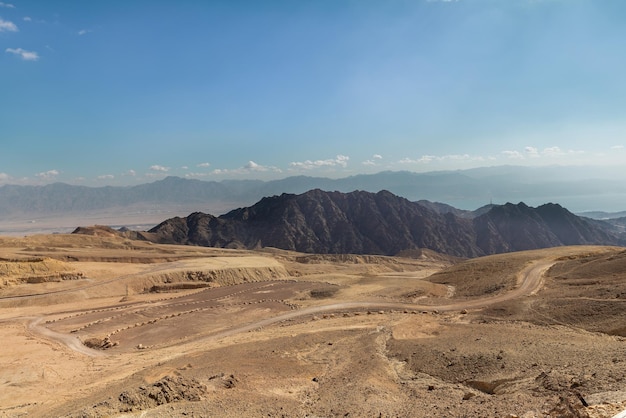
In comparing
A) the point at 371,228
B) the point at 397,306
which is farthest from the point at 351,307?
the point at 371,228

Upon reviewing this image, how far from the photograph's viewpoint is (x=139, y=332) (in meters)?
38.1

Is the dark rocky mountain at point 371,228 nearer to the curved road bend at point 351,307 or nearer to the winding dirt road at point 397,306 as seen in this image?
the curved road bend at point 351,307

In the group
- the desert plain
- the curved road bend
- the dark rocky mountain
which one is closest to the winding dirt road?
the curved road bend

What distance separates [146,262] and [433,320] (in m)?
66.3

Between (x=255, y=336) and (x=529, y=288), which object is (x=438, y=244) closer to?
(x=529, y=288)

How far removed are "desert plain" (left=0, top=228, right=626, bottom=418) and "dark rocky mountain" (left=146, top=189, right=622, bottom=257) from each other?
9965 centimetres

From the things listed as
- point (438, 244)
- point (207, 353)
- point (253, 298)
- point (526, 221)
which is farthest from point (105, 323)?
point (526, 221)

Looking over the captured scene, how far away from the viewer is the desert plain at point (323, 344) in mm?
16484

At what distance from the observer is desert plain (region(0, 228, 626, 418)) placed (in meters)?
16.5

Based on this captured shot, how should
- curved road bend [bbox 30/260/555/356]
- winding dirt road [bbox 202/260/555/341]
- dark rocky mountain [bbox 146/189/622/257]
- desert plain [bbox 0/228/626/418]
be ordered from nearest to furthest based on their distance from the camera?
desert plain [bbox 0/228/626/418]
curved road bend [bbox 30/260/555/356]
winding dirt road [bbox 202/260/555/341]
dark rocky mountain [bbox 146/189/622/257]

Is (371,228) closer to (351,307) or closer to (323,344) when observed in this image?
(351,307)

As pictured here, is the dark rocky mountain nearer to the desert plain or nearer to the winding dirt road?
the desert plain

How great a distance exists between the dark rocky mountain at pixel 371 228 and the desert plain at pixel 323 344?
99651 millimetres

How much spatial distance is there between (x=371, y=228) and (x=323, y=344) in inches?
5754
